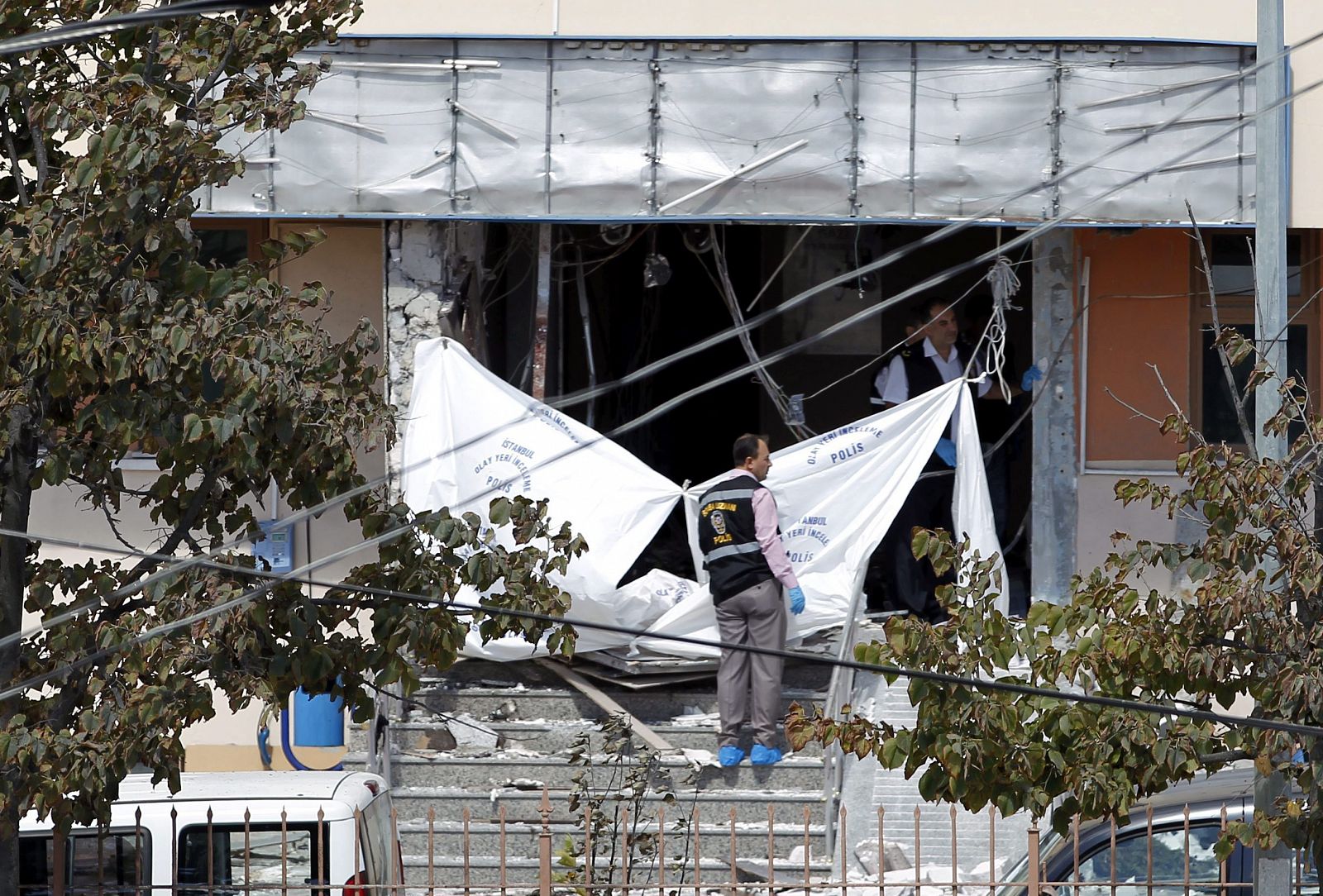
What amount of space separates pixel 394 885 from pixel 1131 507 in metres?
5.67

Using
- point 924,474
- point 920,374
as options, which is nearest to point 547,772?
point 924,474

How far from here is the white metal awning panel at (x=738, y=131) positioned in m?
9.48

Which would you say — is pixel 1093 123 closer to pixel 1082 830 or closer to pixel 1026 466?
pixel 1026 466

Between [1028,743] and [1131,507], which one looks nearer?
[1028,743]

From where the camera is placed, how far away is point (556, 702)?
9508 millimetres

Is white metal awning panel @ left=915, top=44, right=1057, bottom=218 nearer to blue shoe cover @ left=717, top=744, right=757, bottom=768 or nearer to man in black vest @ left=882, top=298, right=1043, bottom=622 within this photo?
man in black vest @ left=882, top=298, right=1043, bottom=622

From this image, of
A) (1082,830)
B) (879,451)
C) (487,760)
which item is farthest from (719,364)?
(1082,830)

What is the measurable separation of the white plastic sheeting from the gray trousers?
0.39 m

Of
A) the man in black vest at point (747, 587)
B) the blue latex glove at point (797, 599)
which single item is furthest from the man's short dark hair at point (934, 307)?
the blue latex glove at point (797, 599)

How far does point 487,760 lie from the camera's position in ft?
29.7

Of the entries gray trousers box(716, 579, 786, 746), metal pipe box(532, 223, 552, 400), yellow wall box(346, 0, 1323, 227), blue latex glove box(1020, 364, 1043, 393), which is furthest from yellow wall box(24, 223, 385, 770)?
blue latex glove box(1020, 364, 1043, 393)

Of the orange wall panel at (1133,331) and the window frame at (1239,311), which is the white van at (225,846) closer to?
the orange wall panel at (1133,331)

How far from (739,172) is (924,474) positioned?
2248 millimetres

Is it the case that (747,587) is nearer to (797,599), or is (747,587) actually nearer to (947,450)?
(797,599)
